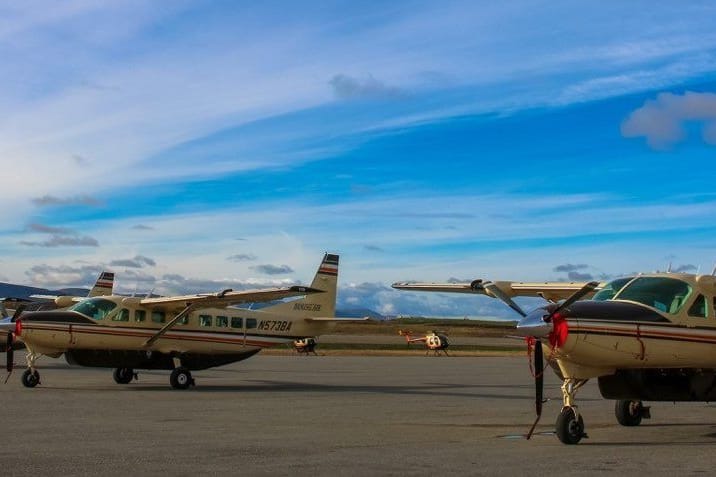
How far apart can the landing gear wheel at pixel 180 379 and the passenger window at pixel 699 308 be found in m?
14.4

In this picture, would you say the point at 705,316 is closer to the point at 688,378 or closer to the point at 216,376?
the point at 688,378

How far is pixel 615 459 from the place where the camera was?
10.5 metres

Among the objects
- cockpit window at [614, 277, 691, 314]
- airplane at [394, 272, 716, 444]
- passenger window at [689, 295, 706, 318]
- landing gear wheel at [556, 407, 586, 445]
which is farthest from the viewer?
passenger window at [689, 295, 706, 318]

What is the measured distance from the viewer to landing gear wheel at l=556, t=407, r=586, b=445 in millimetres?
11742

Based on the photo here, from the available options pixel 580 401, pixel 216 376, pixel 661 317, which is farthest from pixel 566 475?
pixel 216 376

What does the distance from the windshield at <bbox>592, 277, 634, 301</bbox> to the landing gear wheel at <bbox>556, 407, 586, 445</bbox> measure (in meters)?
1.89

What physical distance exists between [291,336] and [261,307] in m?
1.43

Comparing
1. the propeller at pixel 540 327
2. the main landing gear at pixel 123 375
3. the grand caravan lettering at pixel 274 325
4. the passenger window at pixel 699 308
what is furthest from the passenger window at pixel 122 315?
the passenger window at pixel 699 308

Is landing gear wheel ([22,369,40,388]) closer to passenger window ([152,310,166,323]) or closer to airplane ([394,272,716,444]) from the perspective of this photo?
passenger window ([152,310,166,323])

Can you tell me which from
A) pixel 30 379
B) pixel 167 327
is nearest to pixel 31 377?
pixel 30 379

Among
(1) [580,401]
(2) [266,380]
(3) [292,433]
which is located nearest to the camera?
(3) [292,433]

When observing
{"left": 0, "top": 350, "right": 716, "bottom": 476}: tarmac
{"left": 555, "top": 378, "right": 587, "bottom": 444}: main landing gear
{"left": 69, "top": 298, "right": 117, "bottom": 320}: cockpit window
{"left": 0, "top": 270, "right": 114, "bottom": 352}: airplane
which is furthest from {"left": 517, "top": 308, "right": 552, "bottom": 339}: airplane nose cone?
{"left": 0, "top": 270, "right": 114, "bottom": 352}: airplane

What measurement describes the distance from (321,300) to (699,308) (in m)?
17.5

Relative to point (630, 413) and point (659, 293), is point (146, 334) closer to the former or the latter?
point (630, 413)
